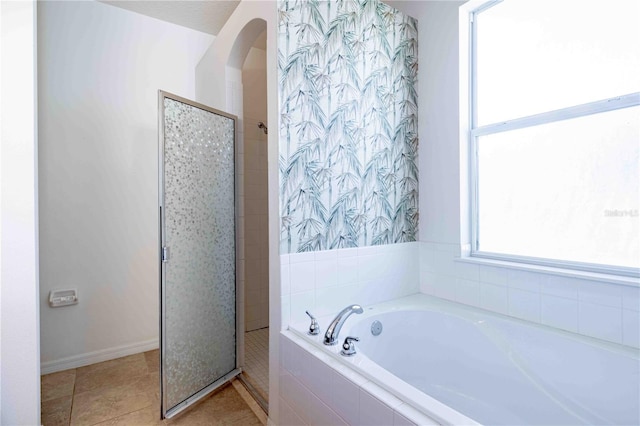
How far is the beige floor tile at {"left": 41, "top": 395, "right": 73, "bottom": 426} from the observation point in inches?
71.7

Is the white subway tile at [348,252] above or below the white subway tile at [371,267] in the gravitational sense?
above

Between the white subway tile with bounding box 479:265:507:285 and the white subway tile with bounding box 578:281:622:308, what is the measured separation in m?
0.35

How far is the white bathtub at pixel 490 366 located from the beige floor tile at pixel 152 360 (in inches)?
59.4

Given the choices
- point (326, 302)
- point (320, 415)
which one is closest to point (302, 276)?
point (326, 302)

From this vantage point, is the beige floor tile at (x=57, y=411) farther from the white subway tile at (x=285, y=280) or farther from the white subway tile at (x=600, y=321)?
the white subway tile at (x=600, y=321)

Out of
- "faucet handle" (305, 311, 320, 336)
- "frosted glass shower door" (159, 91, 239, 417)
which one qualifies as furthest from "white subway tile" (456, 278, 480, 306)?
"frosted glass shower door" (159, 91, 239, 417)

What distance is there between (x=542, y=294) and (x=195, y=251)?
199 centimetres

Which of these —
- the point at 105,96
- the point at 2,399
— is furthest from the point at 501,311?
the point at 105,96

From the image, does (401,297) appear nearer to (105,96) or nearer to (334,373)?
(334,373)

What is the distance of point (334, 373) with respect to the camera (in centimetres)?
125

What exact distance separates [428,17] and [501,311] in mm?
1973

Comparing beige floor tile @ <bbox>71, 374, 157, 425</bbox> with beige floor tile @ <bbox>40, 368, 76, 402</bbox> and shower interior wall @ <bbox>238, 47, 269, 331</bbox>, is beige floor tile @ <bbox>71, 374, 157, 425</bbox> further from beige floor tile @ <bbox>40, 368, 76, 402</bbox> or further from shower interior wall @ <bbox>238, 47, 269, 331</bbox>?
shower interior wall @ <bbox>238, 47, 269, 331</bbox>

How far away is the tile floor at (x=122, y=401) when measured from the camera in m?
1.84

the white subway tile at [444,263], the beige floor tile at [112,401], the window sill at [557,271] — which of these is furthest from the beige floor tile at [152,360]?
the window sill at [557,271]
